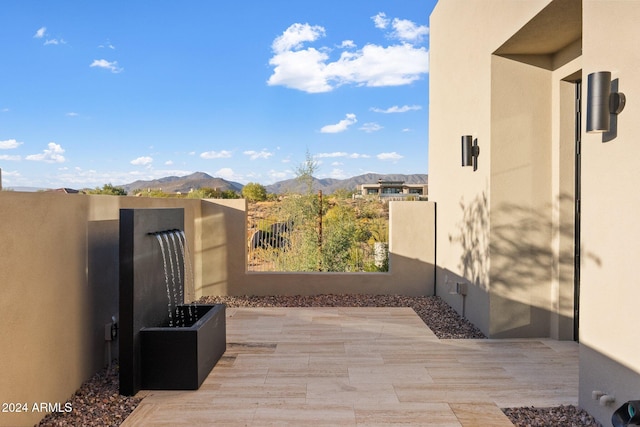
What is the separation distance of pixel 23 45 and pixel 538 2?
21.6 meters

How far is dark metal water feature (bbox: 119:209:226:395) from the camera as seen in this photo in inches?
123

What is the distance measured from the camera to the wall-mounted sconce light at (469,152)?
4966 millimetres

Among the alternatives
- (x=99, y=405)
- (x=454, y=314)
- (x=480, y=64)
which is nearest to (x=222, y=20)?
(x=480, y=64)

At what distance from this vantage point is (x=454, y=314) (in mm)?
5652

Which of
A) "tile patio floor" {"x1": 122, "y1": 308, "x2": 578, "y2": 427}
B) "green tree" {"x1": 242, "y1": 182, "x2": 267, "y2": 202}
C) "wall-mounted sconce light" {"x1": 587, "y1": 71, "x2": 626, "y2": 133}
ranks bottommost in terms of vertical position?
"tile patio floor" {"x1": 122, "y1": 308, "x2": 578, "y2": 427}

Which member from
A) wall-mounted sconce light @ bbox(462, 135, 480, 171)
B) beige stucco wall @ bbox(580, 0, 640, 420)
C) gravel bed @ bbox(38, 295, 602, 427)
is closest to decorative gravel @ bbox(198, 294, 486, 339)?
gravel bed @ bbox(38, 295, 602, 427)

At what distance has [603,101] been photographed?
2.54 metres

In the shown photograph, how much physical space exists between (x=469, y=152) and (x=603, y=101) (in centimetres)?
247

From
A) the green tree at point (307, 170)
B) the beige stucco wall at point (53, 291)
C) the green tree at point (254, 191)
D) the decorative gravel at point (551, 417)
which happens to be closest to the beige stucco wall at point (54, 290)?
the beige stucco wall at point (53, 291)

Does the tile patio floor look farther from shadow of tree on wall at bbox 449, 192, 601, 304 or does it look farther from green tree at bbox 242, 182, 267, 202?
green tree at bbox 242, 182, 267, 202

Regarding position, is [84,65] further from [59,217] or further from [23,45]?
[59,217]

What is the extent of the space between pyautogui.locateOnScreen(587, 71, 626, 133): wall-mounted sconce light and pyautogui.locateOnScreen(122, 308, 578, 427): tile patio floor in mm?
1975

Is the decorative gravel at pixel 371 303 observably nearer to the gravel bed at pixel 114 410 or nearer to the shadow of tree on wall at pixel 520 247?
the gravel bed at pixel 114 410

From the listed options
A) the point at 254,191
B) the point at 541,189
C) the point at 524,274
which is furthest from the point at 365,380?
the point at 254,191
